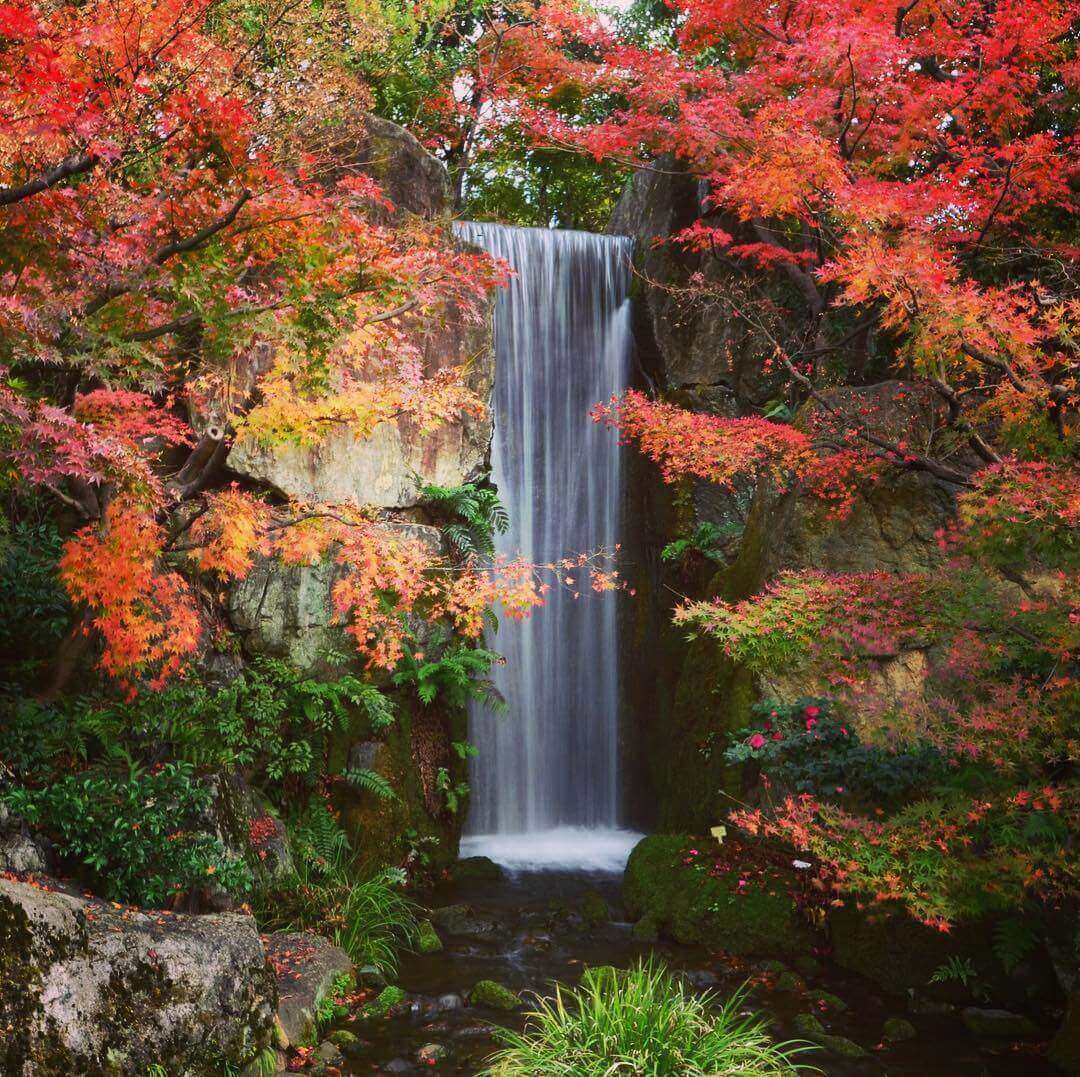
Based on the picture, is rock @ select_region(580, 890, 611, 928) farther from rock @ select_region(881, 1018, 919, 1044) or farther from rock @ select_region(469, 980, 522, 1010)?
rock @ select_region(881, 1018, 919, 1044)

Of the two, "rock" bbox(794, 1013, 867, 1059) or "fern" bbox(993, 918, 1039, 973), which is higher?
"fern" bbox(993, 918, 1039, 973)

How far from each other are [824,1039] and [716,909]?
187 cm

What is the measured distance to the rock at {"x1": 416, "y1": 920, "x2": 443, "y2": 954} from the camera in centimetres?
754

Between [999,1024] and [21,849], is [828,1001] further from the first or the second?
[21,849]

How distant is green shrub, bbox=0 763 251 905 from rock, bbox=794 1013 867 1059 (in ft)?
13.3

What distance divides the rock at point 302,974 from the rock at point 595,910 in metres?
2.52

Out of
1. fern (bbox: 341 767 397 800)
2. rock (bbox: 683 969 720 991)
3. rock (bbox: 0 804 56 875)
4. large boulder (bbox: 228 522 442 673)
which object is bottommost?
rock (bbox: 683 969 720 991)

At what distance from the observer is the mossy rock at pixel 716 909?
7484 mm

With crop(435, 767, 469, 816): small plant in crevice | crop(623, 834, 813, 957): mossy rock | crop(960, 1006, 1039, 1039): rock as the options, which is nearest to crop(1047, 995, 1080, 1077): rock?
crop(960, 1006, 1039, 1039): rock

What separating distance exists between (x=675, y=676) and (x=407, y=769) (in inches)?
152

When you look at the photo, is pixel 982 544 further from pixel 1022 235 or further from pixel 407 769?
pixel 407 769

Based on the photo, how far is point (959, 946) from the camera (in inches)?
259

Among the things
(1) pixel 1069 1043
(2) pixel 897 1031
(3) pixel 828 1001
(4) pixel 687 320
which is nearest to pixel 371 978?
(3) pixel 828 1001

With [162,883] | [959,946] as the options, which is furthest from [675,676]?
[162,883]
